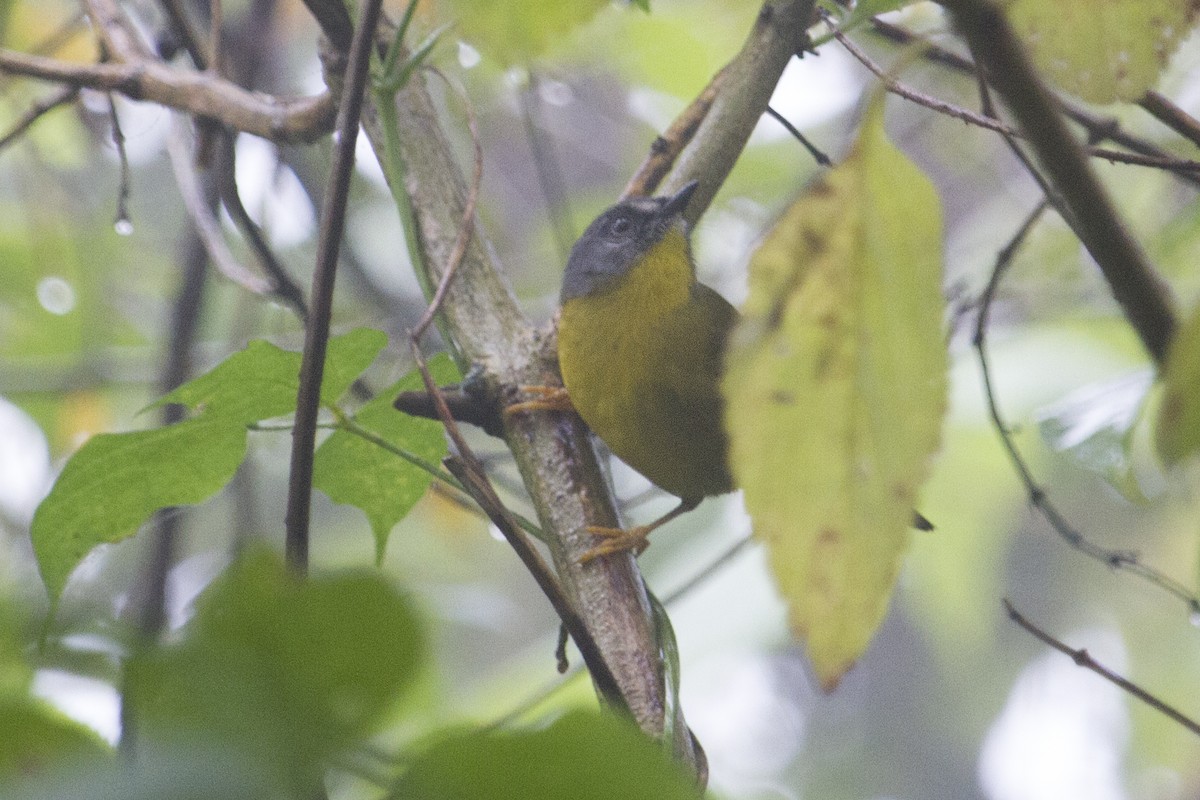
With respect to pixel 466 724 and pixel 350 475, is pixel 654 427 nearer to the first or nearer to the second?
pixel 350 475

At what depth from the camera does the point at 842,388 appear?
654 millimetres

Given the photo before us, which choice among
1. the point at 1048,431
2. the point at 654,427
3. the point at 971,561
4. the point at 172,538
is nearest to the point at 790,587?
the point at 1048,431

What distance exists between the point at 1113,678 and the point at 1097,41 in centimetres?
84

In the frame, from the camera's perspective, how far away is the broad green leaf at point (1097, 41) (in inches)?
38.6

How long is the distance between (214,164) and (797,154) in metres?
2.33

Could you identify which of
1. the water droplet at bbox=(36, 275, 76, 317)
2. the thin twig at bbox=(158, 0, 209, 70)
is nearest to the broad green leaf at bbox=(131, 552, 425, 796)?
the thin twig at bbox=(158, 0, 209, 70)

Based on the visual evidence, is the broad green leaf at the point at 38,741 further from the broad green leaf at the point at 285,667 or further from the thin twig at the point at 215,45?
the thin twig at the point at 215,45

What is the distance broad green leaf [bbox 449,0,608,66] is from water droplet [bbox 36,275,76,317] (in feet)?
8.32

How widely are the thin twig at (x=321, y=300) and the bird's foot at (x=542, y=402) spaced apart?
401 millimetres

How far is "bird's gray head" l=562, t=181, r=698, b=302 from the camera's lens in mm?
2605

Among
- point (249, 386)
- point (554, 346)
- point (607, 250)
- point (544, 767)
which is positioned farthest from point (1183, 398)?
point (607, 250)

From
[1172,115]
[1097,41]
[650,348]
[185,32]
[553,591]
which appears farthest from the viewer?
[650,348]

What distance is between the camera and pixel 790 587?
2.05 feet

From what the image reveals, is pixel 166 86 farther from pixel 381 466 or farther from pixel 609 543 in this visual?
pixel 609 543
